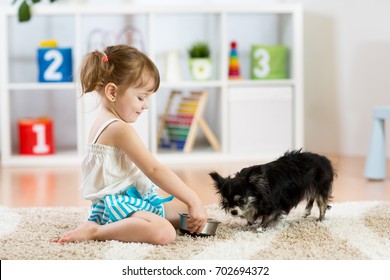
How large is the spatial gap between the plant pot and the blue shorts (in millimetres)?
1600

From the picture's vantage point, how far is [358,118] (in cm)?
336

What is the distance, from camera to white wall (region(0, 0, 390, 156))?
3.28 metres

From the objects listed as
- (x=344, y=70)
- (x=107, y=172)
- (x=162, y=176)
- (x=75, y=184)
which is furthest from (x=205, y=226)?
(x=344, y=70)

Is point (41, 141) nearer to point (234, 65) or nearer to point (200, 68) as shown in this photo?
point (200, 68)

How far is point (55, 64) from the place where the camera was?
3.13 meters

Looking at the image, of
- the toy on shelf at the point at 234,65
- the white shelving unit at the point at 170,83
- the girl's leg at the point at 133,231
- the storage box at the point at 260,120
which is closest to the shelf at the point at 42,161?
the white shelving unit at the point at 170,83

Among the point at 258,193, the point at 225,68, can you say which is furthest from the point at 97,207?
the point at 225,68

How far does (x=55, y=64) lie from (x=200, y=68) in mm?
666

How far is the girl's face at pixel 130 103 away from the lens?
1644 millimetres

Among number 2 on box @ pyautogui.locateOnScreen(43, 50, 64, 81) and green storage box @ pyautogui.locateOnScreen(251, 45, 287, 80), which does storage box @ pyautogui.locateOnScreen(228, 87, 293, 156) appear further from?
number 2 on box @ pyautogui.locateOnScreen(43, 50, 64, 81)

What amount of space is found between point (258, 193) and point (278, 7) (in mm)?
1716

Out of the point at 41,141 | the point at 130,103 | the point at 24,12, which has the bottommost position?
the point at 41,141

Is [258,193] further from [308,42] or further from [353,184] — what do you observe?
[308,42]
